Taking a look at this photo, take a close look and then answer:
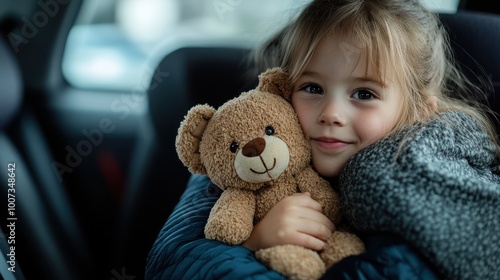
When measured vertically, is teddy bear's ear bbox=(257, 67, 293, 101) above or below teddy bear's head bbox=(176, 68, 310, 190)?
above

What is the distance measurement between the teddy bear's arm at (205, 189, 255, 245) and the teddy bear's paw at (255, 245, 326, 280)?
5 cm

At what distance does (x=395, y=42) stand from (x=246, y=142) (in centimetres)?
29

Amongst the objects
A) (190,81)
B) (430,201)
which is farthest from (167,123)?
(430,201)

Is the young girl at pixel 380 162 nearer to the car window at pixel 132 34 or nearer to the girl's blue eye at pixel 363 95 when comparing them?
the girl's blue eye at pixel 363 95

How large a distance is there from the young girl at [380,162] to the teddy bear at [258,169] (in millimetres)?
20

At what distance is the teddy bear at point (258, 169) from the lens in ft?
2.56

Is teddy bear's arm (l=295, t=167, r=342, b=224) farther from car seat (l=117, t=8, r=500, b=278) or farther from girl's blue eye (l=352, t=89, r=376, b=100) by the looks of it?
car seat (l=117, t=8, r=500, b=278)

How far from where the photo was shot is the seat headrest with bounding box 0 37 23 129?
1515mm

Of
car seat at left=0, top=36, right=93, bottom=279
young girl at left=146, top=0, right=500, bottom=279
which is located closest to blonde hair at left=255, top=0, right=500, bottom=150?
young girl at left=146, top=0, right=500, bottom=279

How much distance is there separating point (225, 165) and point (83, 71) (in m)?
1.31

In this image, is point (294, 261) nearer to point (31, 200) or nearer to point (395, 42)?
point (395, 42)

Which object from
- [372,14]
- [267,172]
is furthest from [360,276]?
[372,14]

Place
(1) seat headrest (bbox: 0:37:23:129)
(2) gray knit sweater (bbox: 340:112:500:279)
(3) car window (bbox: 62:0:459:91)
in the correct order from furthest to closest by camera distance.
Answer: (3) car window (bbox: 62:0:459:91) → (1) seat headrest (bbox: 0:37:23:129) → (2) gray knit sweater (bbox: 340:112:500:279)

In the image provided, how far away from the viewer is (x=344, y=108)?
870mm
